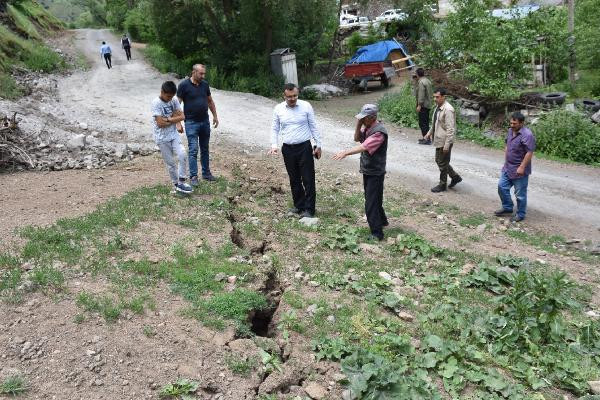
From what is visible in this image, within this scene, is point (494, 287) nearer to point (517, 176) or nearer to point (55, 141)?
point (517, 176)

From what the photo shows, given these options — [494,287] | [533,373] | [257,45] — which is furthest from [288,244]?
[257,45]

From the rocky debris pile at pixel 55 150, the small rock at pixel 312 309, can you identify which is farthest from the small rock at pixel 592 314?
the rocky debris pile at pixel 55 150

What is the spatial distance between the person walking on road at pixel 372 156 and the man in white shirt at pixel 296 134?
0.58 meters

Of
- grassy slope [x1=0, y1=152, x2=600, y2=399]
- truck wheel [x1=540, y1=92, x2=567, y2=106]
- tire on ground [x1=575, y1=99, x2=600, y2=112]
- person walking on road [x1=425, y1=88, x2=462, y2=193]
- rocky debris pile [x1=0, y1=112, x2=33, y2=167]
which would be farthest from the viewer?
truck wheel [x1=540, y1=92, x2=567, y2=106]

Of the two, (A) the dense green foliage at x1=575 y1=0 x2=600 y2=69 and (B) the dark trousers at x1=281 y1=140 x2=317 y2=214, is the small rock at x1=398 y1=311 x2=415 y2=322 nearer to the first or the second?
(B) the dark trousers at x1=281 y1=140 x2=317 y2=214

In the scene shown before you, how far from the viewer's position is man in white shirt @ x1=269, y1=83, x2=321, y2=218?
669 cm

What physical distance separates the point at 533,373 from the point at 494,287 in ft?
4.78

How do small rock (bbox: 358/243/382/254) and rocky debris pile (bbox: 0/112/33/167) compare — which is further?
rocky debris pile (bbox: 0/112/33/167)

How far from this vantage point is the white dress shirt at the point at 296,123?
6691 mm

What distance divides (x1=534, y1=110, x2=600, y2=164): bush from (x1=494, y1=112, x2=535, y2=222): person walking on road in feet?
15.7

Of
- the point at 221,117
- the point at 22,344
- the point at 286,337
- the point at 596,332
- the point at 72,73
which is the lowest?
the point at 596,332

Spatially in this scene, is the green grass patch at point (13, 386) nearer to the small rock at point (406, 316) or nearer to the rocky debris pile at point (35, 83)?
the small rock at point (406, 316)

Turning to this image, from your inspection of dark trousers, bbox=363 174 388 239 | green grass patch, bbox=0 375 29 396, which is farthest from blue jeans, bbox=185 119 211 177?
green grass patch, bbox=0 375 29 396

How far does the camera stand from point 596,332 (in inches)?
193
